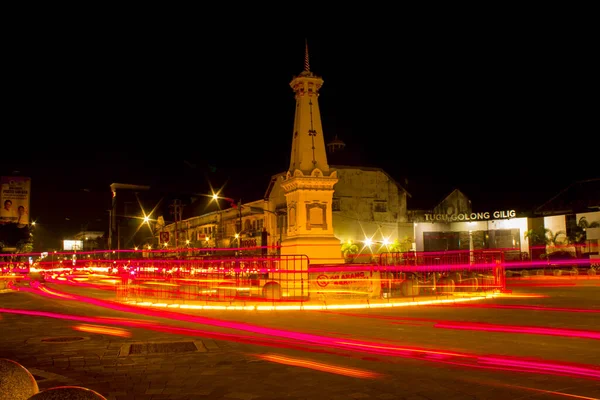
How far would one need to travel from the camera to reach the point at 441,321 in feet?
46.2

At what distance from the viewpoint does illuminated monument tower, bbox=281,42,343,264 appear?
2353 centimetres

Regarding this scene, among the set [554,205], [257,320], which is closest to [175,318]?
[257,320]

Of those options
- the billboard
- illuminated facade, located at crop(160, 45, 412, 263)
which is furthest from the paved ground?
illuminated facade, located at crop(160, 45, 412, 263)

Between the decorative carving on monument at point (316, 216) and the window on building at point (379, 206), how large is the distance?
32.8 metres

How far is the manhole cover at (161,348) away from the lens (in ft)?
32.8

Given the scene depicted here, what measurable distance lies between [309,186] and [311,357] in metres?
14.8

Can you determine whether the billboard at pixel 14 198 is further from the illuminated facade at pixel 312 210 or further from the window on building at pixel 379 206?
the window on building at pixel 379 206

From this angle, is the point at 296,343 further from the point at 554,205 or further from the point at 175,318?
the point at 554,205

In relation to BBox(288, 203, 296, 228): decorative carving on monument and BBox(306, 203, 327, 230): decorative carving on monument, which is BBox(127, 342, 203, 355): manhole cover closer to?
BBox(306, 203, 327, 230): decorative carving on monument

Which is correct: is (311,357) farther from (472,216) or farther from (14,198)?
Result: (472,216)

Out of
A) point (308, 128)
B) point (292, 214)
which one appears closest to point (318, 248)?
point (292, 214)

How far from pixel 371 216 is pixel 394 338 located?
148 feet

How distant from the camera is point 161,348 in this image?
10.4 m

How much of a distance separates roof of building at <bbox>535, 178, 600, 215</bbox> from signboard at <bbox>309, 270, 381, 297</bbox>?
37875 millimetres
